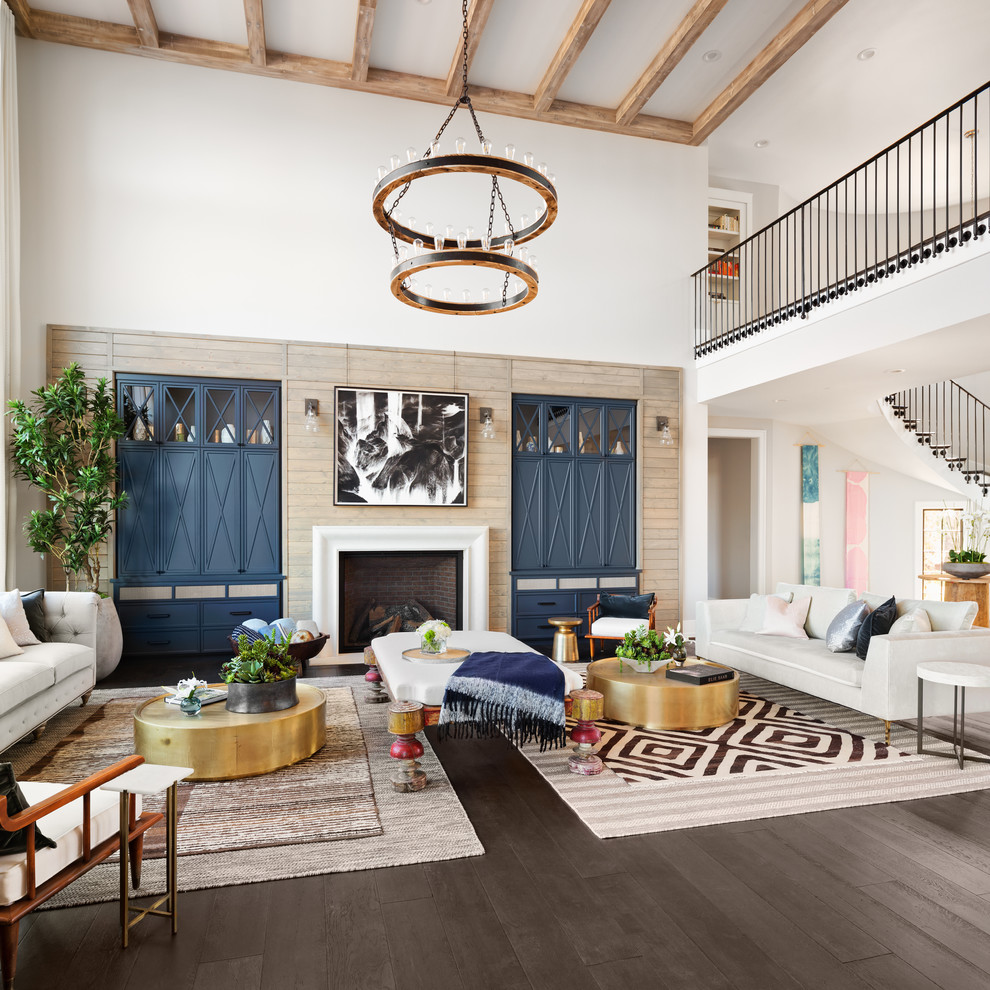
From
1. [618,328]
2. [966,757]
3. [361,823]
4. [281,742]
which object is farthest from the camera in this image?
[618,328]

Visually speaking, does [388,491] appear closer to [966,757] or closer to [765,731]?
[765,731]

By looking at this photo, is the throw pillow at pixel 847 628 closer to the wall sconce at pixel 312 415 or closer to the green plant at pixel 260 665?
the green plant at pixel 260 665

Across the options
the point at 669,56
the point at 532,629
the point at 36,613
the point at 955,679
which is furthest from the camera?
the point at 532,629

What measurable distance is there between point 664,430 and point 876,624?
3.72 meters

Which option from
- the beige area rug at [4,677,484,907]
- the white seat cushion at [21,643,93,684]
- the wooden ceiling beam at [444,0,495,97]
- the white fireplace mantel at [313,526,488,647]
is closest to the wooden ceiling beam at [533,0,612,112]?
the wooden ceiling beam at [444,0,495,97]

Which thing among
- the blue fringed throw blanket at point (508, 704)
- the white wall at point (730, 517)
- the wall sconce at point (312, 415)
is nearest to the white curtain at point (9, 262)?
the wall sconce at point (312, 415)

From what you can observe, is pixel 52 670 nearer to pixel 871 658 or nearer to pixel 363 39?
pixel 871 658

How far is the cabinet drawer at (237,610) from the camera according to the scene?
668cm

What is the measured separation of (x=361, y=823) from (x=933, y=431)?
30.1 ft

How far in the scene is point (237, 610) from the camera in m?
6.75

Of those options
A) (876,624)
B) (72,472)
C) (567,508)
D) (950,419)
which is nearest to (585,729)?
(876,624)

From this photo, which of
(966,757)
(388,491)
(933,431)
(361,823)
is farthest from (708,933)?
(933,431)

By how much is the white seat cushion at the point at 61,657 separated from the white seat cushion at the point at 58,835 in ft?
6.85

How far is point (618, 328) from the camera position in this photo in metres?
7.91
